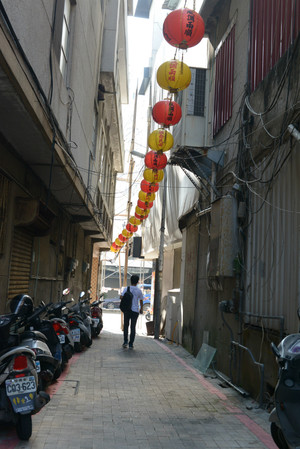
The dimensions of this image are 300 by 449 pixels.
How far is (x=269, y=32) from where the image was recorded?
7.12 metres

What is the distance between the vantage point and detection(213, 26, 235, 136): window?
9.39 meters

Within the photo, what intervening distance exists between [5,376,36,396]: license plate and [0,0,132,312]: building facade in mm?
3044

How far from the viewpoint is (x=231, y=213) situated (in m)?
7.84

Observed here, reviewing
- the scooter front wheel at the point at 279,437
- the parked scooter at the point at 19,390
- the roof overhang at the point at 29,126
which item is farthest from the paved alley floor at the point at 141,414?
the roof overhang at the point at 29,126

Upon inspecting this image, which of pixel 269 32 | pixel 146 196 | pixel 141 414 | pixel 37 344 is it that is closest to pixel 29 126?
pixel 37 344

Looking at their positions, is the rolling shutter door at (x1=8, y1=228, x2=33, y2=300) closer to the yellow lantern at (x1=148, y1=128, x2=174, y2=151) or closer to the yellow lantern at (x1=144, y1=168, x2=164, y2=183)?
the yellow lantern at (x1=148, y1=128, x2=174, y2=151)

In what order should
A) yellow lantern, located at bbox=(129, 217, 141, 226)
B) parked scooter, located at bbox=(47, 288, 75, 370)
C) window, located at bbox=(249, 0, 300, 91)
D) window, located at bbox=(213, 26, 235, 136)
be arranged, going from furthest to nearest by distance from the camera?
yellow lantern, located at bbox=(129, 217, 141, 226) < window, located at bbox=(213, 26, 235, 136) < parked scooter, located at bbox=(47, 288, 75, 370) < window, located at bbox=(249, 0, 300, 91)

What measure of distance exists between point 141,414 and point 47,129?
4.11 meters

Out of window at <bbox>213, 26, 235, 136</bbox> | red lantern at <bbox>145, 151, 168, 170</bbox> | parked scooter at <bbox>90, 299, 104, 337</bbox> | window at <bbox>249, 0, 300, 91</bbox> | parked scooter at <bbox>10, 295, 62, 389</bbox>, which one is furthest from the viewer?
parked scooter at <bbox>90, 299, 104, 337</bbox>

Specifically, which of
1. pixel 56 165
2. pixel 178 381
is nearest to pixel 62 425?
pixel 178 381

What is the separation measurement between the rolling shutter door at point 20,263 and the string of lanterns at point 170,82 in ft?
13.2

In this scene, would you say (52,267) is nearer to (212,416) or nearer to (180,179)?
(180,179)

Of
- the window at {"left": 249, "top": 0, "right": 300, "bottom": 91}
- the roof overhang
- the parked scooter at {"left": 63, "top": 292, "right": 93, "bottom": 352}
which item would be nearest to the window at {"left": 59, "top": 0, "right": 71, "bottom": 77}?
the roof overhang

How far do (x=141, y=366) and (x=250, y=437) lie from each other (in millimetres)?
4396
